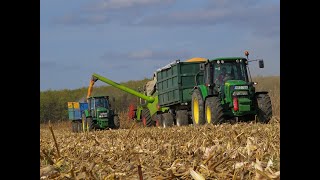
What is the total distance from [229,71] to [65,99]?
140ft

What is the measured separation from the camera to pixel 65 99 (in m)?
57.0

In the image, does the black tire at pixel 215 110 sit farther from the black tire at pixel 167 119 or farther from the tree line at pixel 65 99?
the tree line at pixel 65 99

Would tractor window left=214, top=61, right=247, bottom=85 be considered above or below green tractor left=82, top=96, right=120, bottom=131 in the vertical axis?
above

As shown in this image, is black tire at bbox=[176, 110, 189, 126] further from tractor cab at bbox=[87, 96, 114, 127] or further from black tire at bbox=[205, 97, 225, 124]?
tractor cab at bbox=[87, 96, 114, 127]

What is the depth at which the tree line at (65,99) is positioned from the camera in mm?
51250

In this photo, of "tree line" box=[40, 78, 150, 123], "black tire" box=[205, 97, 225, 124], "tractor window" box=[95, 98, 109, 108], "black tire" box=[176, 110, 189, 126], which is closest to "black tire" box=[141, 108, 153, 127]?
"tractor window" box=[95, 98, 109, 108]

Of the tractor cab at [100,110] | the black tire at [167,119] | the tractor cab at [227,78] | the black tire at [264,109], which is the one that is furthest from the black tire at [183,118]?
the tractor cab at [100,110]

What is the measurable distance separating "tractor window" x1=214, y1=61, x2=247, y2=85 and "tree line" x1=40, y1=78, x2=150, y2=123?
32930mm

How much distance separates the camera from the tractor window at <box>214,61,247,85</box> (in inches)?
646

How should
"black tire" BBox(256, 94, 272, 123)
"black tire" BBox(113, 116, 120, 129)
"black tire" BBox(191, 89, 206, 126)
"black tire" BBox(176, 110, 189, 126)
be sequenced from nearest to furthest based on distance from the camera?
"black tire" BBox(256, 94, 272, 123) < "black tire" BBox(191, 89, 206, 126) < "black tire" BBox(176, 110, 189, 126) < "black tire" BBox(113, 116, 120, 129)
